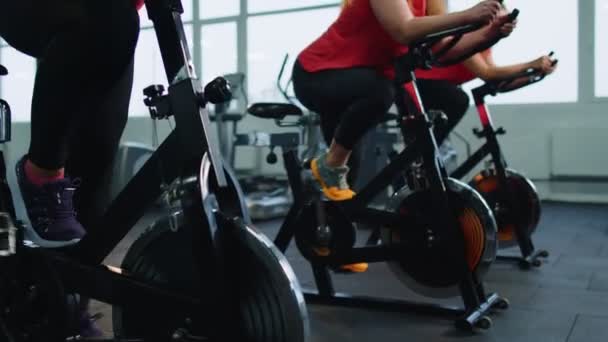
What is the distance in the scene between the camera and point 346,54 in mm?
1898

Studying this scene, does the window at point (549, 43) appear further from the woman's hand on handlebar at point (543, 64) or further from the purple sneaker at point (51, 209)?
the purple sneaker at point (51, 209)

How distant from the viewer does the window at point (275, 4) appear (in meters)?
6.64

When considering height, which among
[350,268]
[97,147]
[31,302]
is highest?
[97,147]

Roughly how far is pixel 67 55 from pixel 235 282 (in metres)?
0.45

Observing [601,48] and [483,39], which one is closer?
[483,39]

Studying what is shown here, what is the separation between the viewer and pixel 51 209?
1141 mm

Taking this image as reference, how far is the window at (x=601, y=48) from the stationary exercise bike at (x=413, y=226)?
4.25 meters

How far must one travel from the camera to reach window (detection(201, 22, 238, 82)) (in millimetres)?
7148

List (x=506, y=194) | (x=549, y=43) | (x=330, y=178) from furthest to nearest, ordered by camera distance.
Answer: (x=549, y=43)
(x=506, y=194)
(x=330, y=178)

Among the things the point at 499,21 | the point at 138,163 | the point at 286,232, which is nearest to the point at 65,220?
the point at 286,232

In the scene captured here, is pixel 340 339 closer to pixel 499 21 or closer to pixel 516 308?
pixel 516 308

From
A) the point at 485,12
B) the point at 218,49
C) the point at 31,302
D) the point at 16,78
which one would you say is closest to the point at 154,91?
the point at 31,302

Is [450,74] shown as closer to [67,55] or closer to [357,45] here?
[357,45]

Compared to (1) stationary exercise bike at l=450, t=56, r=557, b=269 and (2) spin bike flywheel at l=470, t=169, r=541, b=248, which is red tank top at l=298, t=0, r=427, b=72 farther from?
(2) spin bike flywheel at l=470, t=169, r=541, b=248
